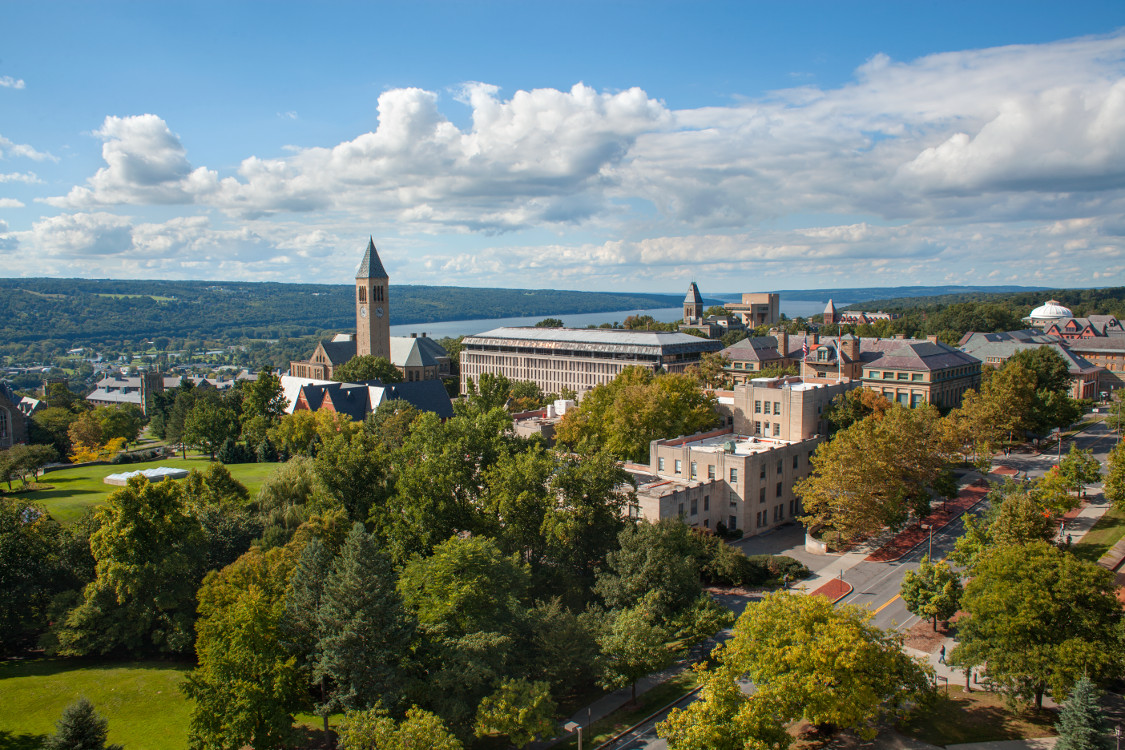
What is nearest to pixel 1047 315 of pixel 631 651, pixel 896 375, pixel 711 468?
pixel 896 375

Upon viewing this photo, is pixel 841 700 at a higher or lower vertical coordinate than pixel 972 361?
lower

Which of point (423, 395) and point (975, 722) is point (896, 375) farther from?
point (423, 395)

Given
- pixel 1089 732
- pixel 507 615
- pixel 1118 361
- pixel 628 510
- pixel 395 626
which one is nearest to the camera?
pixel 1089 732

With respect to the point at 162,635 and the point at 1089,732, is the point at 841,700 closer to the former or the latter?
the point at 1089,732

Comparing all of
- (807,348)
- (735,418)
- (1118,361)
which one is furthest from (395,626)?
(1118,361)

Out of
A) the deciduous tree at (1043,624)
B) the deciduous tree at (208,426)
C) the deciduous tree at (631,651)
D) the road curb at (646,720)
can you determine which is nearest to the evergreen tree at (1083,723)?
the deciduous tree at (1043,624)

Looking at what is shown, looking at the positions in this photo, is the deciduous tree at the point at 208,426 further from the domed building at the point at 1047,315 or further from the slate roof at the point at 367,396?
the domed building at the point at 1047,315
